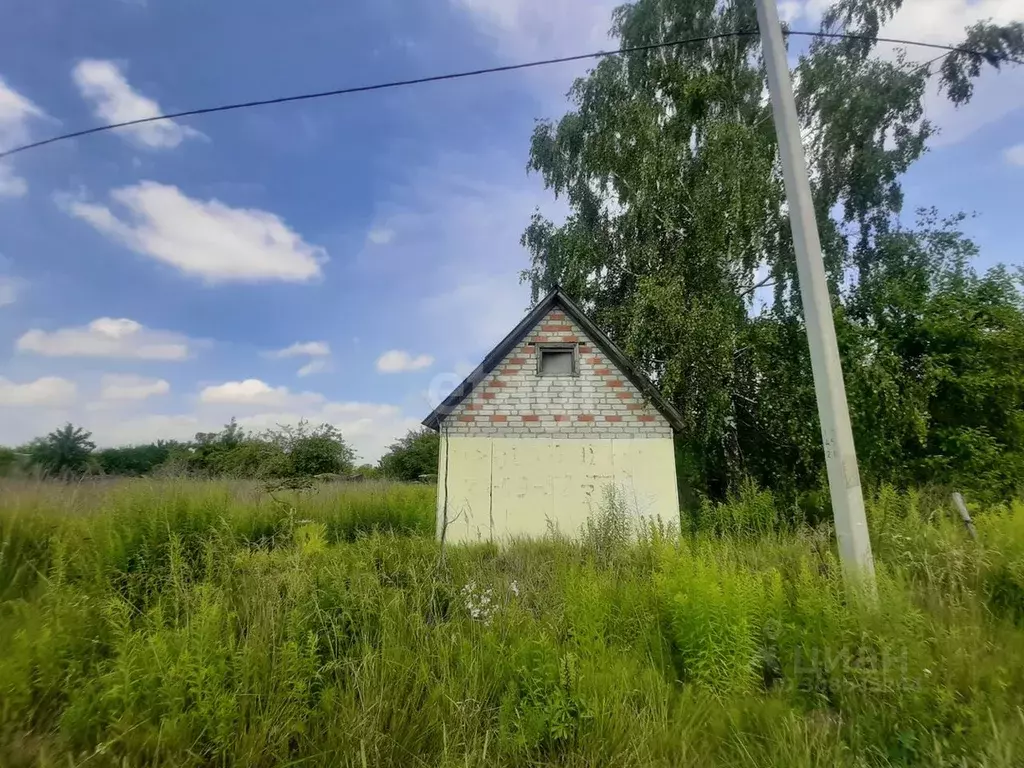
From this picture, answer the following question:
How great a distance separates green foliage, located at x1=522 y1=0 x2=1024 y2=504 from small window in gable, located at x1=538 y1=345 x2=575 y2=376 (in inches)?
94.5

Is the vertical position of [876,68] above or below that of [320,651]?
above

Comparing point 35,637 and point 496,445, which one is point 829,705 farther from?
point 496,445

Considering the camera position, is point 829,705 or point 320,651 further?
point 320,651

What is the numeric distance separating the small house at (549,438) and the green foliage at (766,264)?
2.16 meters

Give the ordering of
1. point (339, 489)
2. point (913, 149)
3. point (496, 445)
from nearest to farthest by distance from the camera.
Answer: point (496, 445) → point (339, 489) → point (913, 149)

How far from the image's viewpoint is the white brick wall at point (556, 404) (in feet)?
33.0

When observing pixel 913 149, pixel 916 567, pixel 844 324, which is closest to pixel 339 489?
pixel 916 567

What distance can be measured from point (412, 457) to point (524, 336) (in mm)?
21638

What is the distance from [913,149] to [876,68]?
2.58 metres

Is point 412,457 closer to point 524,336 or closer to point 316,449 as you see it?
point 316,449

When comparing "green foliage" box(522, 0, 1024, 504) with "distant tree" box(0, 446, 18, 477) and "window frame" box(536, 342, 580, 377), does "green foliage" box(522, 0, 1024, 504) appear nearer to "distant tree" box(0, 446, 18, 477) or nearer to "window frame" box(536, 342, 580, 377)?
"window frame" box(536, 342, 580, 377)

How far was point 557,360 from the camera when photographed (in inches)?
→ 420

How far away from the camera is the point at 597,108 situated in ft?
54.4

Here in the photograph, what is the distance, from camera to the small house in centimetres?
966
